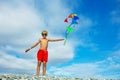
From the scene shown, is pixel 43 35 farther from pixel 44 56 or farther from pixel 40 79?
pixel 40 79

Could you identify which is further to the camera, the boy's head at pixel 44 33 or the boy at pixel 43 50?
the boy's head at pixel 44 33

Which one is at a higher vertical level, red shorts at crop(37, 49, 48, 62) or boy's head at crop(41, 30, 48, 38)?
boy's head at crop(41, 30, 48, 38)

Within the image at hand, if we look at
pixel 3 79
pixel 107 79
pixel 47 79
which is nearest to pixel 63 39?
pixel 107 79

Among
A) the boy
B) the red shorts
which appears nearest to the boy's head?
the boy

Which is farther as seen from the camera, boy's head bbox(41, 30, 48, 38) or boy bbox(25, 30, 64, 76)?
boy's head bbox(41, 30, 48, 38)

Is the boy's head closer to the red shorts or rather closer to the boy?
the boy

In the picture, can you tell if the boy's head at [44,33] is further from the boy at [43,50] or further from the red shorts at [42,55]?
the red shorts at [42,55]

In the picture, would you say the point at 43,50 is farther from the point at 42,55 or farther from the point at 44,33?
the point at 44,33

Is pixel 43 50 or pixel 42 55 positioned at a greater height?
pixel 43 50

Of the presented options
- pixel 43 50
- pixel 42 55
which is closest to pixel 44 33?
pixel 43 50

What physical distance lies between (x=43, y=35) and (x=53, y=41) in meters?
0.92

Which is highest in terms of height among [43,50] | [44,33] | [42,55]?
[44,33]

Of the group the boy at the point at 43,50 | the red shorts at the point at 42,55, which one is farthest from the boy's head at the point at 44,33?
the red shorts at the point at 42,55

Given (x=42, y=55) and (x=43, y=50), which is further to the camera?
(x=43, y=50)
